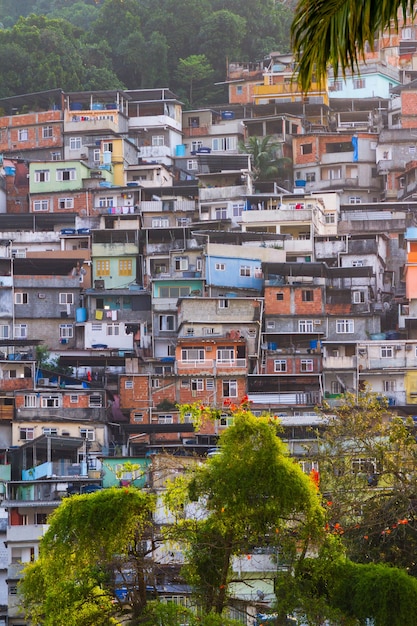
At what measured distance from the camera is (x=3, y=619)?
4275 cm

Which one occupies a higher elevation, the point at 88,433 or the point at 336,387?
the point at 336,387

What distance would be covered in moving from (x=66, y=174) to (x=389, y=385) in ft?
84.9

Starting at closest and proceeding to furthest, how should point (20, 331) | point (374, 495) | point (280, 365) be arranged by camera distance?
point (374, 495) → point (280, 365) → point (20, 331)

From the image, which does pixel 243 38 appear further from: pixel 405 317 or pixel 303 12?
pixel 303 12

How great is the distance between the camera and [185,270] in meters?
70.4

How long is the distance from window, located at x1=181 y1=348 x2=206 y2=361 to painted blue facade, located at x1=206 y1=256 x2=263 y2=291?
657 cm

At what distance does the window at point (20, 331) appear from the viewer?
6938cm

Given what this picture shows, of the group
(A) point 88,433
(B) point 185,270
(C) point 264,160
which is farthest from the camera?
(C) point 264,160

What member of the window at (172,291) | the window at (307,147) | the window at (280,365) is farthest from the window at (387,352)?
the window at (307,147)

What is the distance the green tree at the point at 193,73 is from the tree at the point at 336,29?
299ft

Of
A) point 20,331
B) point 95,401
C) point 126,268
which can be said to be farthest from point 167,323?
point 95,401

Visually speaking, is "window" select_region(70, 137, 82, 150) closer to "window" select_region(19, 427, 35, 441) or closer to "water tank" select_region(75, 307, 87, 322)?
"water tank" select_region(75, 307, 87, 322)

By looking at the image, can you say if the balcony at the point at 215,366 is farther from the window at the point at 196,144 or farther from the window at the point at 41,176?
the window at the point at 196,144

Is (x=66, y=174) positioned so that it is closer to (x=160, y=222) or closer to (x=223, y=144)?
(x=160, y=222)
